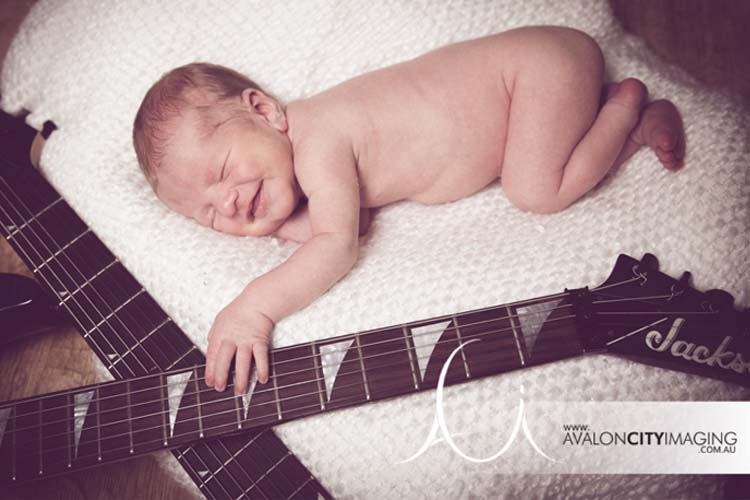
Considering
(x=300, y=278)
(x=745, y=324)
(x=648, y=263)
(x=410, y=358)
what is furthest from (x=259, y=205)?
(x=745, y=324)

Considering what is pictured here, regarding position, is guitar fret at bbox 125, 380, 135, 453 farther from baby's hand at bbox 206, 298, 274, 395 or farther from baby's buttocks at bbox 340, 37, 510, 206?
baby's buttocks at bbox 340, 37, 510, 206

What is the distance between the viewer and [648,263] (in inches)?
31.3

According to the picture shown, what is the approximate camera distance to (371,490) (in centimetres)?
82

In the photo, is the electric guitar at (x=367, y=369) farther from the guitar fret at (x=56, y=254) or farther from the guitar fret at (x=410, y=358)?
the guitar fret at (x=56, y=254)

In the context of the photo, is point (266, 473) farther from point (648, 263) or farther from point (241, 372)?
point (648, 263)

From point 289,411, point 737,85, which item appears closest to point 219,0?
point 289,411

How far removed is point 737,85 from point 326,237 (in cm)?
107

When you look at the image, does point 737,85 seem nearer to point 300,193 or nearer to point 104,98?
point 300,193

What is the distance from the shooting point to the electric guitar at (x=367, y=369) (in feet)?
2.45

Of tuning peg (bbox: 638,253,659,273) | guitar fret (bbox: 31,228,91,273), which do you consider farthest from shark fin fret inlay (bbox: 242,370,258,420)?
tuning peg (bbox: 638,253,659,273)

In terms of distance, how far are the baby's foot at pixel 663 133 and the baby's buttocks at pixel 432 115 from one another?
0.79 ft

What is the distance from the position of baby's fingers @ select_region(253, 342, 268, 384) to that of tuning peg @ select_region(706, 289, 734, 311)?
2.11 feet

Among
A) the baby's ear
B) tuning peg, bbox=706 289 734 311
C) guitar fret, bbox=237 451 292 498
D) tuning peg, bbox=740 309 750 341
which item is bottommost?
guitar fret, bbox=237 451 292 498

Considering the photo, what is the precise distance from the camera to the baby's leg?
928 mm
